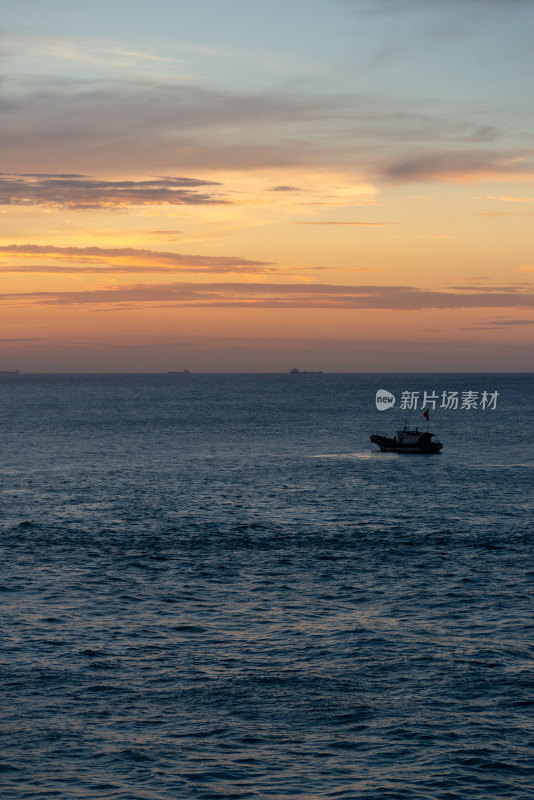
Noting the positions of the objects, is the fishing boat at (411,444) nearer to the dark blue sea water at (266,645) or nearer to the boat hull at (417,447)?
the boat hull at (417,447)

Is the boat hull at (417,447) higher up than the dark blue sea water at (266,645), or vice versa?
the boat hull at (417,447)

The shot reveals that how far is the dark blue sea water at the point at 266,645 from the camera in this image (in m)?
31.0

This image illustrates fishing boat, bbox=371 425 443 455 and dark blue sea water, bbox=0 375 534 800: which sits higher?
fishing boat, bbox=371 425 443 455

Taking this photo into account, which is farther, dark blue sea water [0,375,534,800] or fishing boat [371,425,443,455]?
fishing boat [371,425,443,455]

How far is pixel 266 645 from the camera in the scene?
43.3m

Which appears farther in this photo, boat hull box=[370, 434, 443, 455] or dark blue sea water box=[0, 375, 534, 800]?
boat hull box=[370, 434, 443, 455]

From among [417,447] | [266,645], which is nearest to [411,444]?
[417,447]

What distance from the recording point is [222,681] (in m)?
38.6

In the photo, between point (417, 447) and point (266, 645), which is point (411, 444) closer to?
point (417, 447)

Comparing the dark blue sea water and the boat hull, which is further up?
the boat hull

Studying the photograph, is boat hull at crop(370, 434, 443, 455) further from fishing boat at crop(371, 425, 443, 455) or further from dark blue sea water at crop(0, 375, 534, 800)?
dark blue sea water at crop(0, 375, 534, 800)

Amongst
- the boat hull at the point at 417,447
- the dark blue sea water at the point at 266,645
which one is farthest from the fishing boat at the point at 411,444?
the dark blue sea water at the point at 266,645

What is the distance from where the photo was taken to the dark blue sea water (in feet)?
102

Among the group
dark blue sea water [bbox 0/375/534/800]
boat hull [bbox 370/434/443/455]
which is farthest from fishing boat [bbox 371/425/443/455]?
dark blue sea water [bbox 0/375/534/800]
